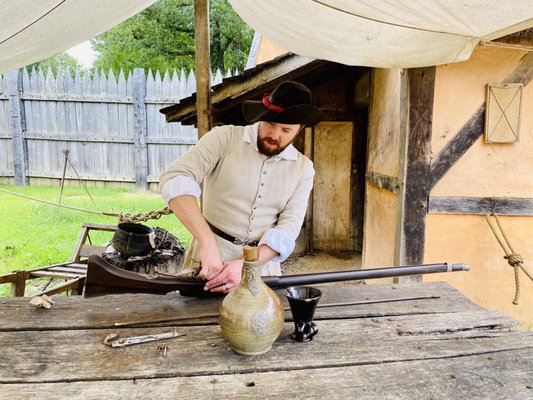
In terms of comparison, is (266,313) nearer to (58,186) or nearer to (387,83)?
(387,83)

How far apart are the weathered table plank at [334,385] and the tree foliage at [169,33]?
17.7 metres

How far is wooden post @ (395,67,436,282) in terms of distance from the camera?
11.3 feet

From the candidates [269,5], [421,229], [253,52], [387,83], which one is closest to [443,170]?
[421,229]

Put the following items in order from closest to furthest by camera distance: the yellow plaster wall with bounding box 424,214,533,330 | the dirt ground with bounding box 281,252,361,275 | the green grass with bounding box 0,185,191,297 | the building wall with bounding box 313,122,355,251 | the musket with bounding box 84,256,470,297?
1. the musket with bounding box 84,256,470,297
2. the yellow plaster wall with bounding box 424,214,533,330
3. the green grass with bounding box 0,185,191,297
4. the dirt ground with bounding box 281,252,361,275
5. the building wall with bounding box 313,122,355,251

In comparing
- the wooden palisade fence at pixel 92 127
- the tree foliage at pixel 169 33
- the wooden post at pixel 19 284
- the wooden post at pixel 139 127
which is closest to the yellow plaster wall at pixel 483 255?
the wooden post at pixel 19 284

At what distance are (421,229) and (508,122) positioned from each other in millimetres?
1142

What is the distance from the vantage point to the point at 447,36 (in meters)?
2.62

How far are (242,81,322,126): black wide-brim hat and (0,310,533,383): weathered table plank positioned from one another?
1.07 m

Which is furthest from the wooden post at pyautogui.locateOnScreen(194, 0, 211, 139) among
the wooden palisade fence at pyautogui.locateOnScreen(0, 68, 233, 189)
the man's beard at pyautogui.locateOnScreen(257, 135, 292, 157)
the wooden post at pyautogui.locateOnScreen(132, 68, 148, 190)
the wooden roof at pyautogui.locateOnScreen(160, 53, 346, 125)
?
the wooden post at pyautogui.locateOnScreen(132, 68, 148, 190)

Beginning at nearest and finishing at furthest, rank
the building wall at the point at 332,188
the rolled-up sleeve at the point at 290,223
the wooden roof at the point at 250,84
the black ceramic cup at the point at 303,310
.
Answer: the black ceramic cup at the point at 303,310 → the rolled-up sleeve at the point at 290,223 → the wooden roof at the point at 250,84 → the building wall at the point at 332,188

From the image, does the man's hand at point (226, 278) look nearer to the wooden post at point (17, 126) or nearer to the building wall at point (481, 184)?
the building wall at point (481, 184)

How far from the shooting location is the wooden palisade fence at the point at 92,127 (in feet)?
30.9

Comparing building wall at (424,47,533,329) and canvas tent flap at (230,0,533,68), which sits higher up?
canvas tent flap at (230,0,533,68)

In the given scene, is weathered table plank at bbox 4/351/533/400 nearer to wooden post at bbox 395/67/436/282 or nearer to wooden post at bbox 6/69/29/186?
wooden post at bbox 395/67/436/282
